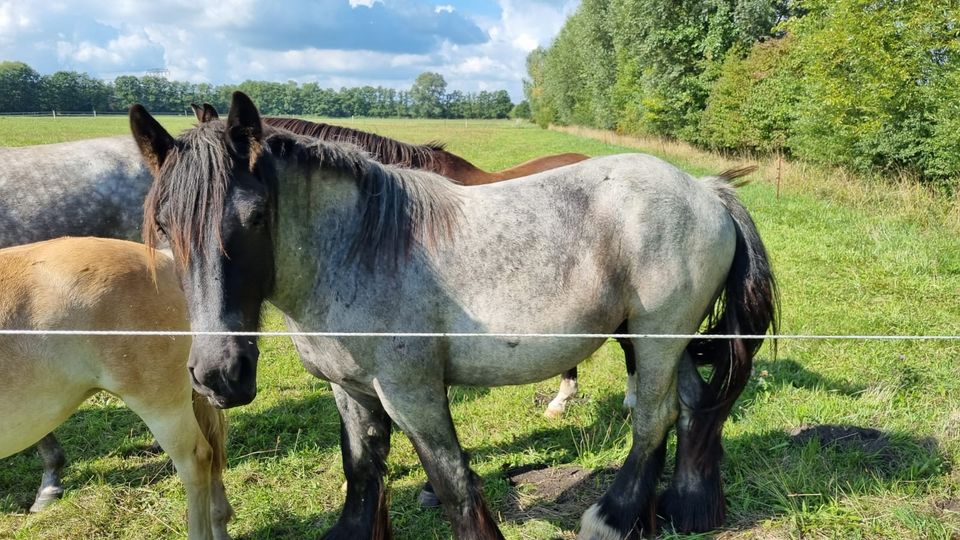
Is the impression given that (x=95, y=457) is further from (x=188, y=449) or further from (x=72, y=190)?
(x=72, y=190)

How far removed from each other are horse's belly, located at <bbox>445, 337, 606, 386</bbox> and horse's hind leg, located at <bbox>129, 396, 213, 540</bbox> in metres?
1.29

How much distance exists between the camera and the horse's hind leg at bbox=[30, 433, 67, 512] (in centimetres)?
332

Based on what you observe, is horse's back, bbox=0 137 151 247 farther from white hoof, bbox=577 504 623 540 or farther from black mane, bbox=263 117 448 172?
white hoof, bbox=577 504 623 540

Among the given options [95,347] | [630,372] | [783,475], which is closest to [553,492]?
[630,372]

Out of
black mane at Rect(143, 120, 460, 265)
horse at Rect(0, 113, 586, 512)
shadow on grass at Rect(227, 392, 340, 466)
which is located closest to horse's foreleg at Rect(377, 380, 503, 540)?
black mane at Rect(143, 120, 460, 265)

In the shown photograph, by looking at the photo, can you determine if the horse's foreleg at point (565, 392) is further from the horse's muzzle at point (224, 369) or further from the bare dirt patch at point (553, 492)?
the horse's muzzle at point (224, 369)

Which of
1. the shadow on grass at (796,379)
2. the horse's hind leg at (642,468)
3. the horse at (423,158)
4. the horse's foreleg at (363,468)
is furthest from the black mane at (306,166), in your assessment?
the shadow on grass at (796,379)

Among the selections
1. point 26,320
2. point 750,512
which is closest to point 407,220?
point 26,320

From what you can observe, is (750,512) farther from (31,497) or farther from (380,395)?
(31,497)

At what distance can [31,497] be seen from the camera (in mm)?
3400

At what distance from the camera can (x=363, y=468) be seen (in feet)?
8.92

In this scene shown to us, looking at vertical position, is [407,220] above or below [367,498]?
above

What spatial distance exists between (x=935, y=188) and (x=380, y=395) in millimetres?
11206

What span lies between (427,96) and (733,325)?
11125 cm
